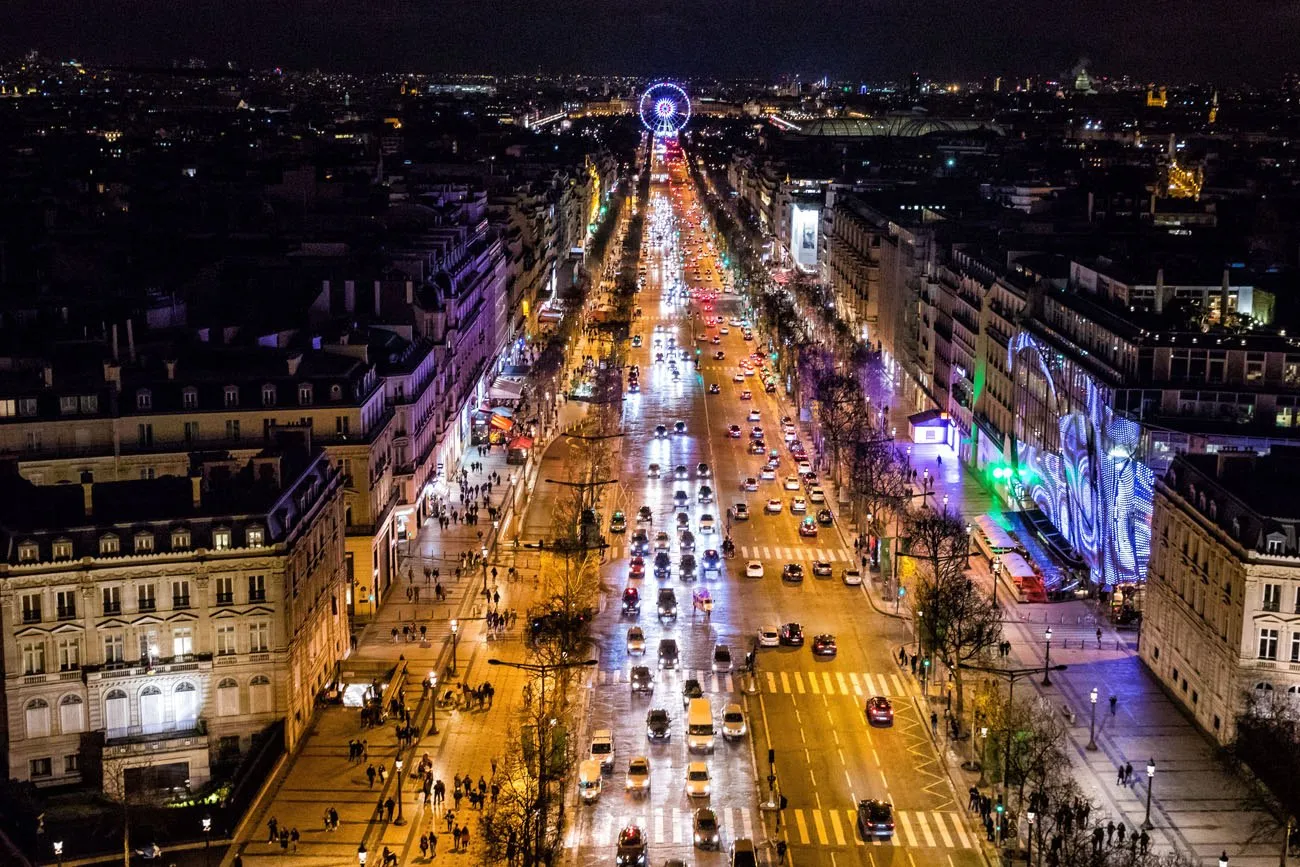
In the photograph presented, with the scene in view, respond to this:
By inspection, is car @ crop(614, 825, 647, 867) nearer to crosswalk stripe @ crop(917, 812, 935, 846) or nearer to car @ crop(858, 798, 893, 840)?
car @ crop(858, 798, 893, 840)

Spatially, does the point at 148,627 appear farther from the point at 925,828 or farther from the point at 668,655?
the point at 925,828

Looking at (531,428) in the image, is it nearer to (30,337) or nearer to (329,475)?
(30,337)

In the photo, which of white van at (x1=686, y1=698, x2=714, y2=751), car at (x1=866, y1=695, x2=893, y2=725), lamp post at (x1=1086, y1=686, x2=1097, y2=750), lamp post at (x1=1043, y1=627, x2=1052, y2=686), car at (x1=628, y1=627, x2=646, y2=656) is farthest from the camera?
car at (x1=628, y1=627, x2=646, y2=656)

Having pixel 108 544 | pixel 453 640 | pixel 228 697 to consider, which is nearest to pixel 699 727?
pixel 453 640

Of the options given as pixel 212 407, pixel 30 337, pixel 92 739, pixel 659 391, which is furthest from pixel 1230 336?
pixel 659 391

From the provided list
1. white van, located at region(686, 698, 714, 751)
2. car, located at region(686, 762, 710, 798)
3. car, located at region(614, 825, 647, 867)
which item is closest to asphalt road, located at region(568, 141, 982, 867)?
car, located at region(686, 762, 710, 798)
